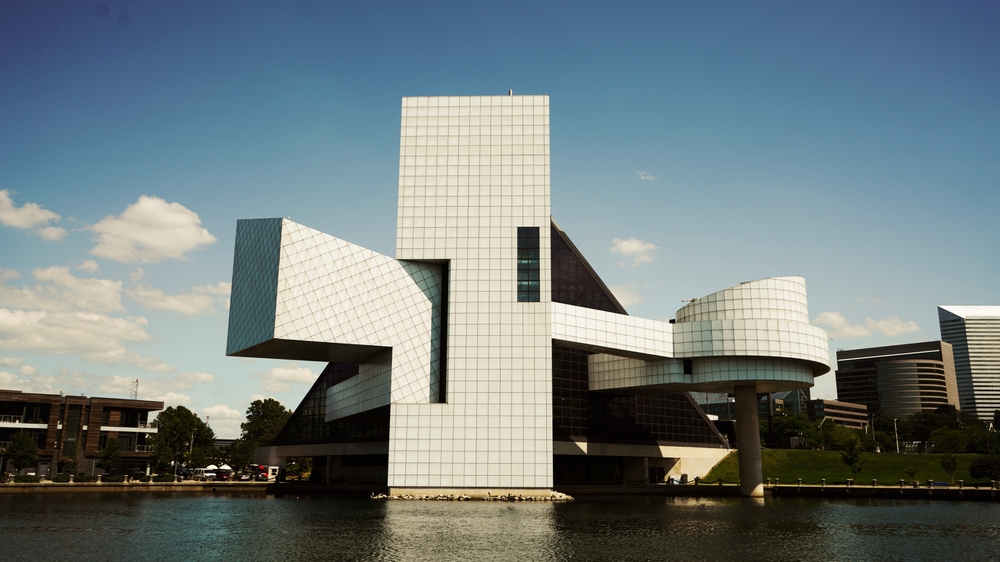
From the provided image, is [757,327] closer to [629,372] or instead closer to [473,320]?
[629,372]

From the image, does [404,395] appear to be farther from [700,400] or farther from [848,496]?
[700,400]

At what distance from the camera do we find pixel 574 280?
273ft

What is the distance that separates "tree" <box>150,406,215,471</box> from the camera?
341 feet

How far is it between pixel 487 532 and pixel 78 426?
98.4 meters

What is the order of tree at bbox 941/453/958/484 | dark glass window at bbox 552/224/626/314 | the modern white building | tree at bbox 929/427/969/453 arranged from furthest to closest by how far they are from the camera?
tree at bbox 929/427/969/453, dark glass window at bbox 552/224/626/314, tree at bbox 941/453/958/484, the modern white building

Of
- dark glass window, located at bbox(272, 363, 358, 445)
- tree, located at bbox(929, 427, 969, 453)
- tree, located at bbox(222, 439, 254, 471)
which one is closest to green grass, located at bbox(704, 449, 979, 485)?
tree, located at bbox(929, 427, 969, 453)

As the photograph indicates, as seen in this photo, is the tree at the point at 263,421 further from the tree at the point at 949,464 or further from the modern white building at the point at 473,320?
the tree at the point at 949,464

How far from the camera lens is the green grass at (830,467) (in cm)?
8588

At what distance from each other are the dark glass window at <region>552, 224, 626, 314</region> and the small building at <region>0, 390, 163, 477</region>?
204 ft

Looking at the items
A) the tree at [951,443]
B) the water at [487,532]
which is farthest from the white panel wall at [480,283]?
the tree at [951,443]

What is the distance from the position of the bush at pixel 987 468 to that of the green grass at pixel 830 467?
19.7 ft

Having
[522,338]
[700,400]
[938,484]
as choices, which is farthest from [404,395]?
[700,400]

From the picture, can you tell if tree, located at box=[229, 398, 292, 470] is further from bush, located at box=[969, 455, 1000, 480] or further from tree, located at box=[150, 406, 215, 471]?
bush, located at box=[969, 455, 1000, 480]

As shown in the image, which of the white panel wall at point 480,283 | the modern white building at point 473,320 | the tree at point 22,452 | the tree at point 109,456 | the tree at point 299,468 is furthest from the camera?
the tree at point 299,468
